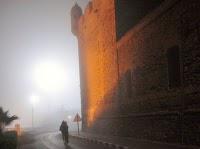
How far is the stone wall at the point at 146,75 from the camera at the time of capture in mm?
16422

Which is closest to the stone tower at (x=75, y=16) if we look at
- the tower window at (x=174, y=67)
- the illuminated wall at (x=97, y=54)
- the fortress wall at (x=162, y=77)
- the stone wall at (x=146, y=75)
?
the illuminated wall at (x=97, y=54)

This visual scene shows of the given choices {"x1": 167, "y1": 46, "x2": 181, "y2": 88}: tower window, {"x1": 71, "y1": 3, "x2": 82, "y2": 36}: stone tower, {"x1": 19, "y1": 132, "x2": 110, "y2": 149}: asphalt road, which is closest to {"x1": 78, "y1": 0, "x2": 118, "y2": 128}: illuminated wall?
{"x1": 71, "y1": 3, "x2": 82, "y2": 36}: stone tower

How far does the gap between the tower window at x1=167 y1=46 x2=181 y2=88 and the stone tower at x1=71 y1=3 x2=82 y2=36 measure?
81.0 feet

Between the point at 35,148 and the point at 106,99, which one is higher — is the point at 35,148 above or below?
below

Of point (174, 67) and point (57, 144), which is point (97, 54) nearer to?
point (57, 144)

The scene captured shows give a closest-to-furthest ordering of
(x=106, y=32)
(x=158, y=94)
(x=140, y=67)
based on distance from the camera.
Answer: (x=158, y=94) < (x=140, y=67) < (x=106, y=32)

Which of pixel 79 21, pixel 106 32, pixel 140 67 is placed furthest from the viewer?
pixel 79 21

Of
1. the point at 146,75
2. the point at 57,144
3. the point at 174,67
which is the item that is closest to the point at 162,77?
the point at 174,67

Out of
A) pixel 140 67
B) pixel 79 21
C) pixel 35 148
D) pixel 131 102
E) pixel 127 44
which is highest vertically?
pixel 79 21

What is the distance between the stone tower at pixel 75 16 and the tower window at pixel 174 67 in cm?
2469

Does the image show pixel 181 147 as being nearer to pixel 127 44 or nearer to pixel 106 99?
pixel 127 44

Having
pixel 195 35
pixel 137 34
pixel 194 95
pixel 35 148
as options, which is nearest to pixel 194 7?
pixel 195 35

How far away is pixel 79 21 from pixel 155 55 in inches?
880

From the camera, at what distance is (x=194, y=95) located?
16.1m
